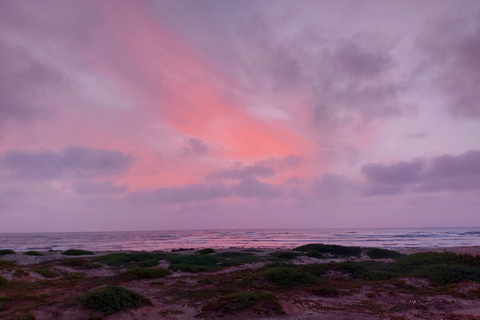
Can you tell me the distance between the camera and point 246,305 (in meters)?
10.4

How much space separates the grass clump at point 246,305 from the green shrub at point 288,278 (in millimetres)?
3603

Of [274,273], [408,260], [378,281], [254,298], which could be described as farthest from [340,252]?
[254,298]

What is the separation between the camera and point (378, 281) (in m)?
15.4

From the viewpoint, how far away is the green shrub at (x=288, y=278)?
1451 centimetres

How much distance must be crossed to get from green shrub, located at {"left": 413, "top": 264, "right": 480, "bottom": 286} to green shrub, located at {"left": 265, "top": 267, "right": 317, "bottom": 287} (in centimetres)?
600

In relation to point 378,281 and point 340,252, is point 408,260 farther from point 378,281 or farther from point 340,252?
point 340,252

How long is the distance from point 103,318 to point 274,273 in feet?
27.1

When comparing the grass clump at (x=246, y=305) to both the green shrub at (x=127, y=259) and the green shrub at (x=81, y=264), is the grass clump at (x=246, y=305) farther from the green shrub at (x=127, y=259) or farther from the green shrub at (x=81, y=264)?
the green shrub at (x=81, y=264)

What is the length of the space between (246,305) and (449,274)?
37.4 feet

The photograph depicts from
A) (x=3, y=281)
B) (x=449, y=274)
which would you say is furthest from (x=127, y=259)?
(x=449, y=274)

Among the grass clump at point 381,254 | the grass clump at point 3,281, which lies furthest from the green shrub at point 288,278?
the grass clump at point 381,254

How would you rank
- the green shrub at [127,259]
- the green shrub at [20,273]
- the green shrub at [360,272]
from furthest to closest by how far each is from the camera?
the green shrub at [127,259]
the green shrub at [20,273]
the green shrub at [360,272]

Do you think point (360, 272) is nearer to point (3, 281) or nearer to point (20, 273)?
point (3, 281)

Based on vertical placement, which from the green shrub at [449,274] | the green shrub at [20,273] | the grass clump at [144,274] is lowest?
the grass clump at [144,274]
